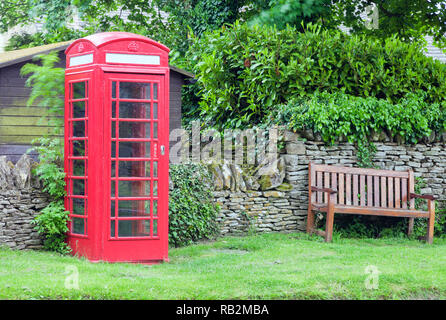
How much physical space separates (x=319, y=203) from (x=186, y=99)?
19.3 feet

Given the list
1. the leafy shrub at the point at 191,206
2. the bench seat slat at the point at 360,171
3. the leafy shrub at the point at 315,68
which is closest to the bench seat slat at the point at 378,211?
the bench seat slat at the point at 360,171

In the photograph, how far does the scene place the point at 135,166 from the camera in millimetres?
7270

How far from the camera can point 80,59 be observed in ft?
24.3

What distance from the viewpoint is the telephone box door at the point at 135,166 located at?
714 centimetres

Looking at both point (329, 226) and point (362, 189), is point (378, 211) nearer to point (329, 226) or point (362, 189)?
point (362, 189)

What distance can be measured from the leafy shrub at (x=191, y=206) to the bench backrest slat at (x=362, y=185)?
5.65 ft

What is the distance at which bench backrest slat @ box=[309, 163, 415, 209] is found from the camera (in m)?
9.73

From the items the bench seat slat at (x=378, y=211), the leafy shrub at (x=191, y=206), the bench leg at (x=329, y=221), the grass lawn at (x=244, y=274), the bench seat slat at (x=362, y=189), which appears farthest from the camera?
the bench seat slat at (x=362, y=189)

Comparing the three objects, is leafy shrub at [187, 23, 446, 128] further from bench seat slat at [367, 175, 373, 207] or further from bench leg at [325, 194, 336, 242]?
bench leg at [325, 194, 336, 242]

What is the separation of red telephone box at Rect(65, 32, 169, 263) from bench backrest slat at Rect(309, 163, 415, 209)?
329cm

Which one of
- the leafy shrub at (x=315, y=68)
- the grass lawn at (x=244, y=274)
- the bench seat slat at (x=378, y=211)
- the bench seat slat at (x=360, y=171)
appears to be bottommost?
the grass lawn at (x=244, y=274)

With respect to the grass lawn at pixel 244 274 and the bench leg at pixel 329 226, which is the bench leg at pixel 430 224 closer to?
the grass lawn at pixel 244 274

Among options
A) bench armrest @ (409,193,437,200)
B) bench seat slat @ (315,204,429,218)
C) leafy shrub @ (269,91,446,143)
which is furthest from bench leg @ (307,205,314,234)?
bench armrest @ (409,193,437,200)
